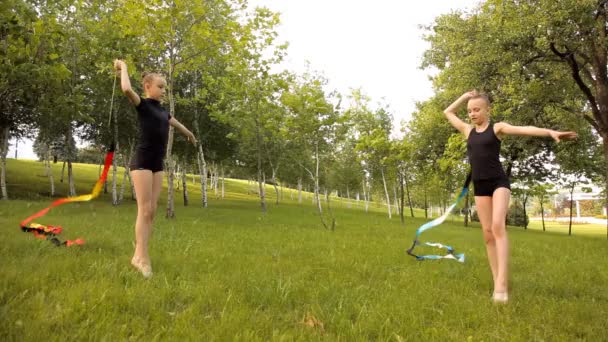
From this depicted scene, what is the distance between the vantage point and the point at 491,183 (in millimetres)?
5316

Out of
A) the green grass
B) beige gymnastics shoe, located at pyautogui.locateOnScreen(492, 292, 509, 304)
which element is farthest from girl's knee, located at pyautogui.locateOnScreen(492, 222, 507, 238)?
the green grass

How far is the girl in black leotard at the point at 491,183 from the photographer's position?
5066 millimetres

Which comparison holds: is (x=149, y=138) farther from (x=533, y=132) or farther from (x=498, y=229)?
(x=533, y=132)

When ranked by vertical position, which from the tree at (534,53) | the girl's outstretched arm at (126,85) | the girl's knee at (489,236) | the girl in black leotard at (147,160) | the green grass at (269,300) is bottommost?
the green grass at (269,300)

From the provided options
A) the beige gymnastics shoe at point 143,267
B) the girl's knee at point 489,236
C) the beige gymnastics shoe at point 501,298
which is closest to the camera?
the beige gymnastics shoe at point 501,298

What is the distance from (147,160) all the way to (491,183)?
4.97 meters

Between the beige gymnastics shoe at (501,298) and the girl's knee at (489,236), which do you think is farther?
the girl's knee at (489,236)

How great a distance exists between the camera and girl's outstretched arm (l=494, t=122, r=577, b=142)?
434cm

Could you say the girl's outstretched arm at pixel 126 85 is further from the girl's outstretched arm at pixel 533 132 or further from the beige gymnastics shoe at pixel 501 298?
the beige gymnastics shoe at pixel 501 298

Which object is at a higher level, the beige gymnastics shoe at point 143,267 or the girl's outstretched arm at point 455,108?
the girl's outstretched arm at point 455,108

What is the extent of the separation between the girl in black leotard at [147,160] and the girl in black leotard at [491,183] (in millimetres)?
4604

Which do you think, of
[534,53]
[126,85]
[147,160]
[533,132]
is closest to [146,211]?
[147,160]

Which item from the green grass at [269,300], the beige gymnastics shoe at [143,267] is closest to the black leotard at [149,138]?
the beige gymnastics shoe at [143,267]

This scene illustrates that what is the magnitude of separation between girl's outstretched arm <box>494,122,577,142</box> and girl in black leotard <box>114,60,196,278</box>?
4937 mm
